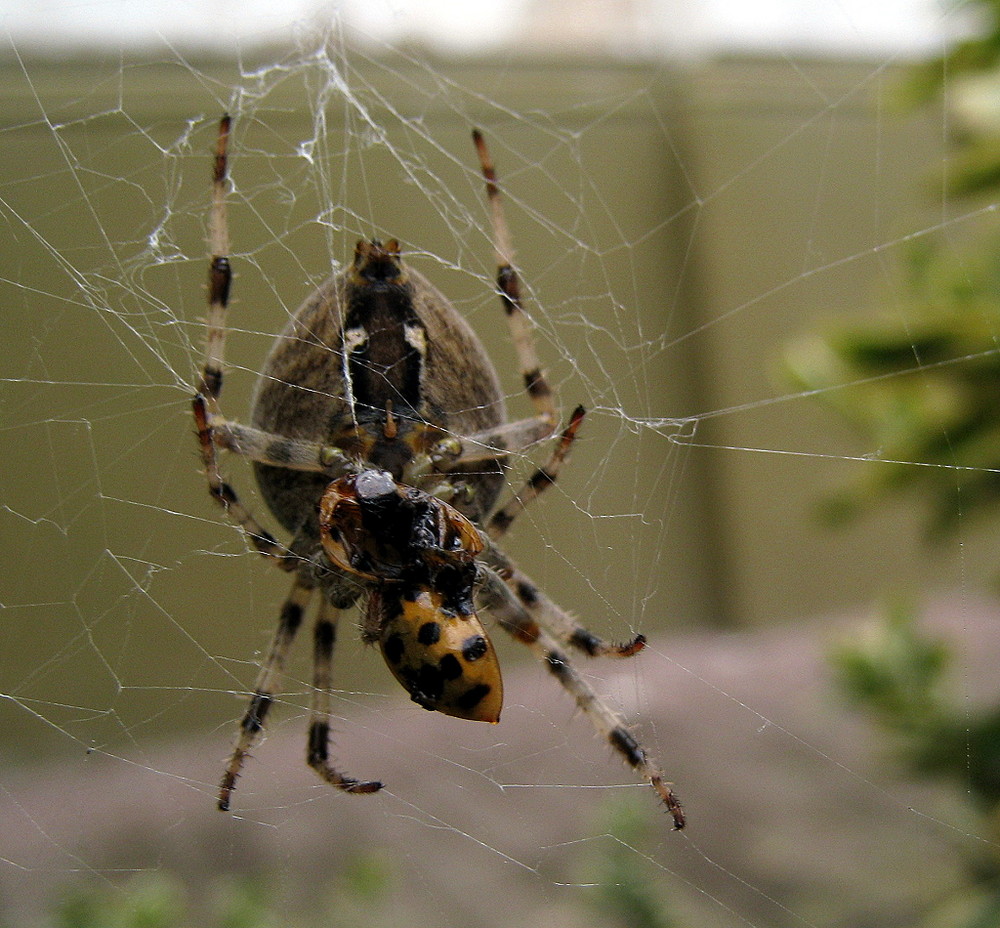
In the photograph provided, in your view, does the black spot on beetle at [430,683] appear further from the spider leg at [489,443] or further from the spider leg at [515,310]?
the spider leg at [515,310]

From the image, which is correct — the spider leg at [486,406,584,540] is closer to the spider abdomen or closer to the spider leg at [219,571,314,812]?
the spider abdomen

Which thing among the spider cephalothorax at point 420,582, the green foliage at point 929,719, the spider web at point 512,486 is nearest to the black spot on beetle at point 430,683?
the spider cephalothorax at point 420,582

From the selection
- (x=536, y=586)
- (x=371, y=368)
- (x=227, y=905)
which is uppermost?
(x=371, y=368)

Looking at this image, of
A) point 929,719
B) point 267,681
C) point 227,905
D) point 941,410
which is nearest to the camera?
point 267,681

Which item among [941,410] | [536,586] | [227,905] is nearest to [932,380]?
[941,410]

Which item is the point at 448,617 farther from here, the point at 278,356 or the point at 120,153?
the point at 120,153

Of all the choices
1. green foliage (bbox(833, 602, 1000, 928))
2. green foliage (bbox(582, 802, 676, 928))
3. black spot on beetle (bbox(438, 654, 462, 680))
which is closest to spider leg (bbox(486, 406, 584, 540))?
black spot on beetle (bbox(438, 654, 462, 680))

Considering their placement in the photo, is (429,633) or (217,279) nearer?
(429,633)

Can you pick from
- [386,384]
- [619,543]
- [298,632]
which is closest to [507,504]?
[386,384]

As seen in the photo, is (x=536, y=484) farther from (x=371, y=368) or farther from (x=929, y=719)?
(x=929, y=719)
